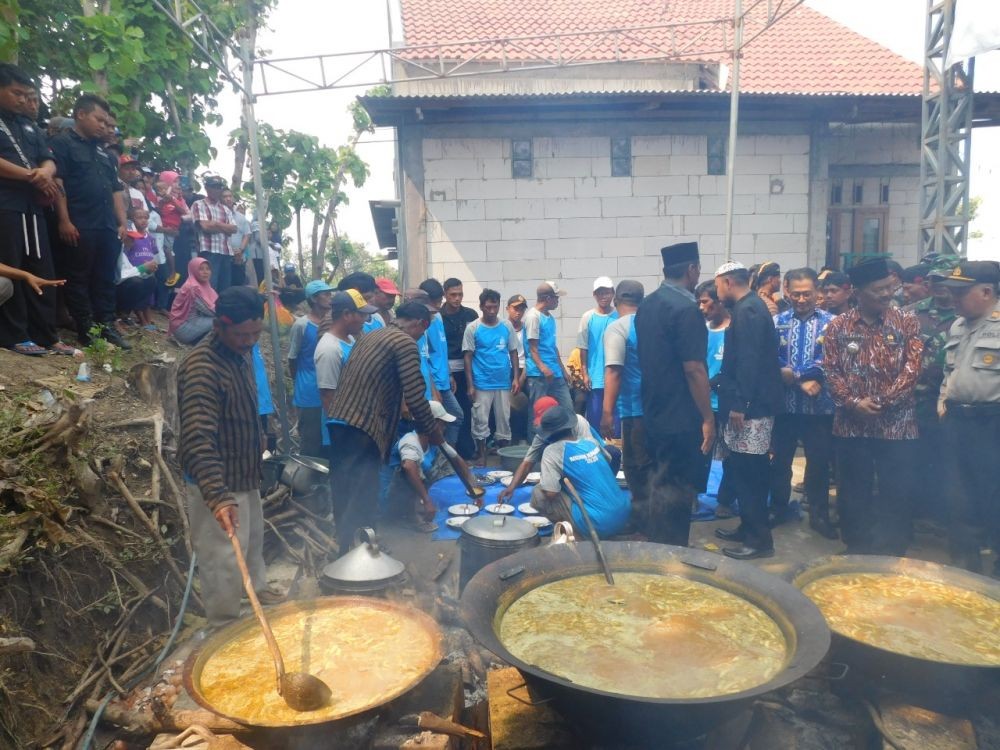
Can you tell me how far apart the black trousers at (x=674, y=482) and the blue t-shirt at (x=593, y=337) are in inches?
113

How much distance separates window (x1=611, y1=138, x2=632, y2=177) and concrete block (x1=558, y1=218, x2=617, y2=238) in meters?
0.79

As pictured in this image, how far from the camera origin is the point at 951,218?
917 cm

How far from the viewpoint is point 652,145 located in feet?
34.4

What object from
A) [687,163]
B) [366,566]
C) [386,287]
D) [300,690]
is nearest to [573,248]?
[687,163]

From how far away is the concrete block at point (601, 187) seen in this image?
413 inches

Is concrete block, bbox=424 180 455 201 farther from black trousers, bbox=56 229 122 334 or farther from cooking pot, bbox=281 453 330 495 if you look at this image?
cooking pot, bbox=281 453 330 495

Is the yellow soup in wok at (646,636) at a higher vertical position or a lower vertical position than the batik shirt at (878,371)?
lower

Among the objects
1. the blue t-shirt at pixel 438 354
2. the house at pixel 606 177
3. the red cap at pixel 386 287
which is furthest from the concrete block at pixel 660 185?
the red cap at pixel 386 287

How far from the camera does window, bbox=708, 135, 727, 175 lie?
1058cm

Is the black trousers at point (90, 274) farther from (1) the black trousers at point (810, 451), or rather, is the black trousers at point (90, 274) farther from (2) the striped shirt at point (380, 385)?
(1) the black trousers at point (810, 451)

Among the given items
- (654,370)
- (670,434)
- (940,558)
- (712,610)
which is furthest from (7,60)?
(940,558)

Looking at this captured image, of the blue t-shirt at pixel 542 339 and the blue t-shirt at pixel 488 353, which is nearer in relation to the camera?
the blue t-shirt at pixel 488 353

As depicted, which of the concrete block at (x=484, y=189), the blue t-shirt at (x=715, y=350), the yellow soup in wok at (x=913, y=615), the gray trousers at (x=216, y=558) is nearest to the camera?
Answer: the yellow soup in wok at (x=913, y=615)

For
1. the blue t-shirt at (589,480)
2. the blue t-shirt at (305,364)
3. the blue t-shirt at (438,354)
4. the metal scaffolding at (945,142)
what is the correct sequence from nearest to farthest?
the blue t-shirt at (589,480), the blue t-shirt at (305,364), the blue t-shirt at (438,354), the metal scaffolding at (945,142)
